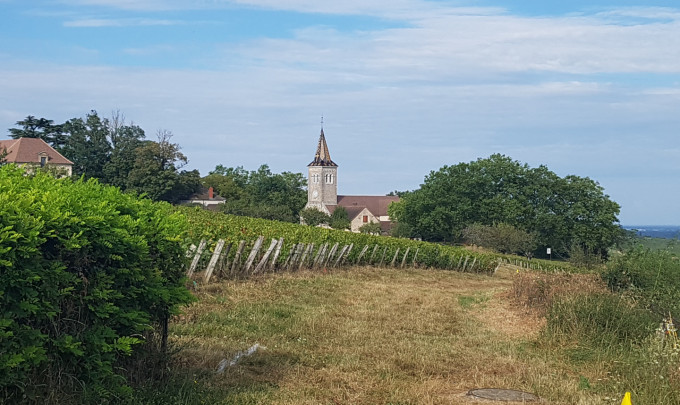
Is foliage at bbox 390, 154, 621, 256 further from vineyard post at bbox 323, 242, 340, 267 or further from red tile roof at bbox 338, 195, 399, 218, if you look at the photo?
red tile roof at bbox 338, 195, 399, 218

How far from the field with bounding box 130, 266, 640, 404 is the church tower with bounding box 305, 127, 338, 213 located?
13912 centimetres

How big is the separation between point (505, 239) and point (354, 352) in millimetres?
72796

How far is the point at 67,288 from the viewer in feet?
19.2

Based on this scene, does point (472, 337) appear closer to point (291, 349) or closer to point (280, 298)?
point (291, 349)

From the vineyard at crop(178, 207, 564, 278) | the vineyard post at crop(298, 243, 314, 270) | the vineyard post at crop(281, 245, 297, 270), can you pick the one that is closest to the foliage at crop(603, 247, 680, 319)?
the vineyard at crop(178, 207, 564, 278)

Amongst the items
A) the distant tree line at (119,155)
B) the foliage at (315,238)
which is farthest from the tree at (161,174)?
the foliage at (315,238)

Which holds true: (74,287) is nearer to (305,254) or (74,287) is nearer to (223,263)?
(223,263)

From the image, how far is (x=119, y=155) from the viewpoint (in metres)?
92.6

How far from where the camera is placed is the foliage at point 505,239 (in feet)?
263

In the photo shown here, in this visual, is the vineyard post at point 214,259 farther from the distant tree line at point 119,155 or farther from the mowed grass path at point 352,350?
the distant tree line at point 119,155

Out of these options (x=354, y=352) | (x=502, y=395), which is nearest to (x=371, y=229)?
(x=354, y=352)

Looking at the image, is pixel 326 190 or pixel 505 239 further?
pixel 326 190

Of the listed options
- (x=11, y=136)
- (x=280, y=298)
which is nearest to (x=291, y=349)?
(x=280, y=298)

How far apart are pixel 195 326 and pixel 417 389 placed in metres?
4.21
